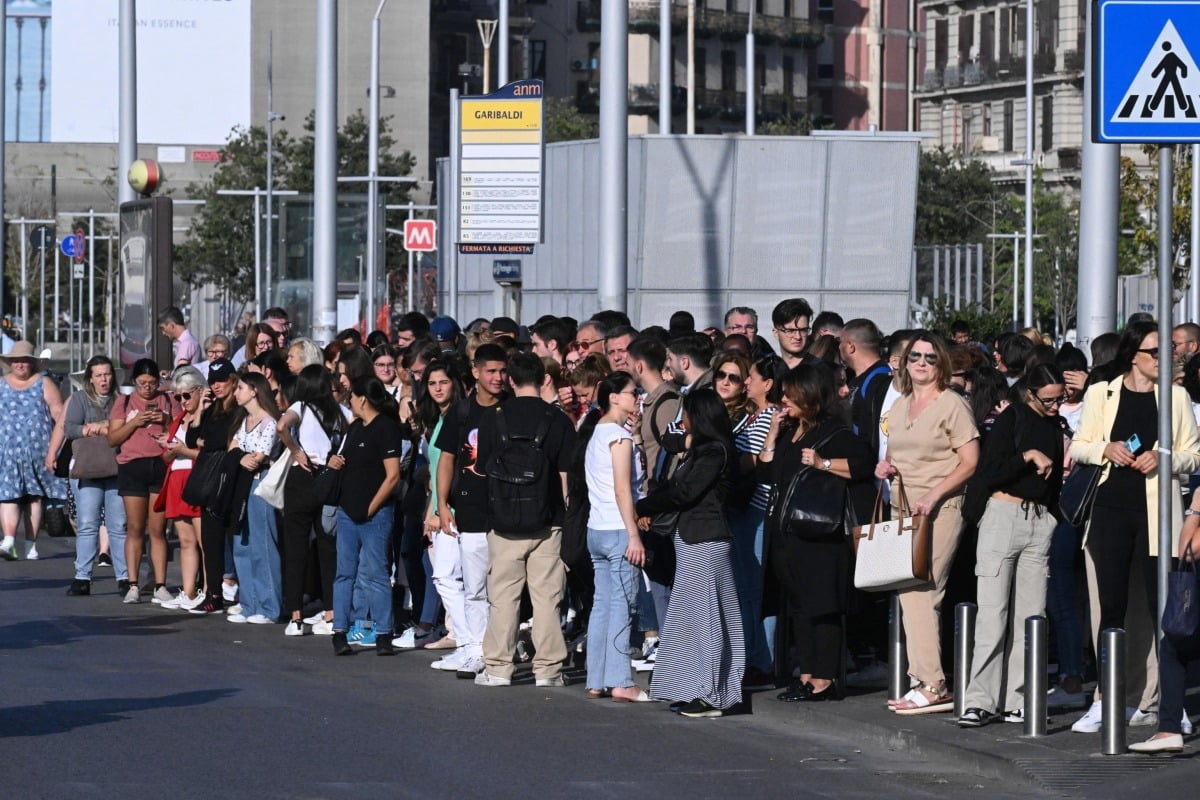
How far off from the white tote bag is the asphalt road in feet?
4.13

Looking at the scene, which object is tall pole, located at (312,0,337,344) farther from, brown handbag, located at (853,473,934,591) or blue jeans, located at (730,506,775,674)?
brown handbag, located at (853,473,934,591)

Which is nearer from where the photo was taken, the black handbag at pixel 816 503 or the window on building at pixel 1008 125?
the black handbag at pixel 816 503

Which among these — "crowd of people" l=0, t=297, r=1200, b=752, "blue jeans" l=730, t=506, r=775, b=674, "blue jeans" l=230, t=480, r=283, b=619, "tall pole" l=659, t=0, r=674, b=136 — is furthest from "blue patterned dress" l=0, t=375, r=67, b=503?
"tall pole" l=659, t=0, r=674, b=136

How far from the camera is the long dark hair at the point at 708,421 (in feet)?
37.8

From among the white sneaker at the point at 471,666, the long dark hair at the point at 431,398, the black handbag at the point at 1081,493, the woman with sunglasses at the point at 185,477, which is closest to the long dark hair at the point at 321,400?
the long dark hair at the point at 431,398

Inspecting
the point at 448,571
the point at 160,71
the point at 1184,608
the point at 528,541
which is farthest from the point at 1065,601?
the point at 160,71

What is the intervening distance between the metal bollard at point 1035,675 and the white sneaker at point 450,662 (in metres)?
3.79

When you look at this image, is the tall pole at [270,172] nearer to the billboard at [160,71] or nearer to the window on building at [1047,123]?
the billboard at [160,71]

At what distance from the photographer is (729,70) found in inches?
4321

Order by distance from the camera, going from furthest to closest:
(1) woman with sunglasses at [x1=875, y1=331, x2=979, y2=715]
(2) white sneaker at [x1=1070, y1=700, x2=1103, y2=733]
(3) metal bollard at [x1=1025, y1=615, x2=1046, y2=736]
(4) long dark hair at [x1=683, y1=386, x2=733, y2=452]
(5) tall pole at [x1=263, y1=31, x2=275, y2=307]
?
(5) tall pole at [x1=263, y1=31, x2=275, y2=307], (4) long dark hair at [x1=683, y1=386, x2=733, y2=452], (1) woman with sunglasses at [x1=875, y1=331, x2=979, y2=715], (2) white sneaker at [x1=1070, y1=700, x2=1103, y2=733], (3) metal bollard at [x1=1025, y1=615, x2=1046, y2=736]

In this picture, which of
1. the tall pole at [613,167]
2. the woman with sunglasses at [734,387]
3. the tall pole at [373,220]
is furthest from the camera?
the tall pole at [373,220]

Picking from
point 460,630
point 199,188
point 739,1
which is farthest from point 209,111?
point 460,630

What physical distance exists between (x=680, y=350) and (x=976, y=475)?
2.22 metres

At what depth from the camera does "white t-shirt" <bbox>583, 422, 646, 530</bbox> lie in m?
12.1
